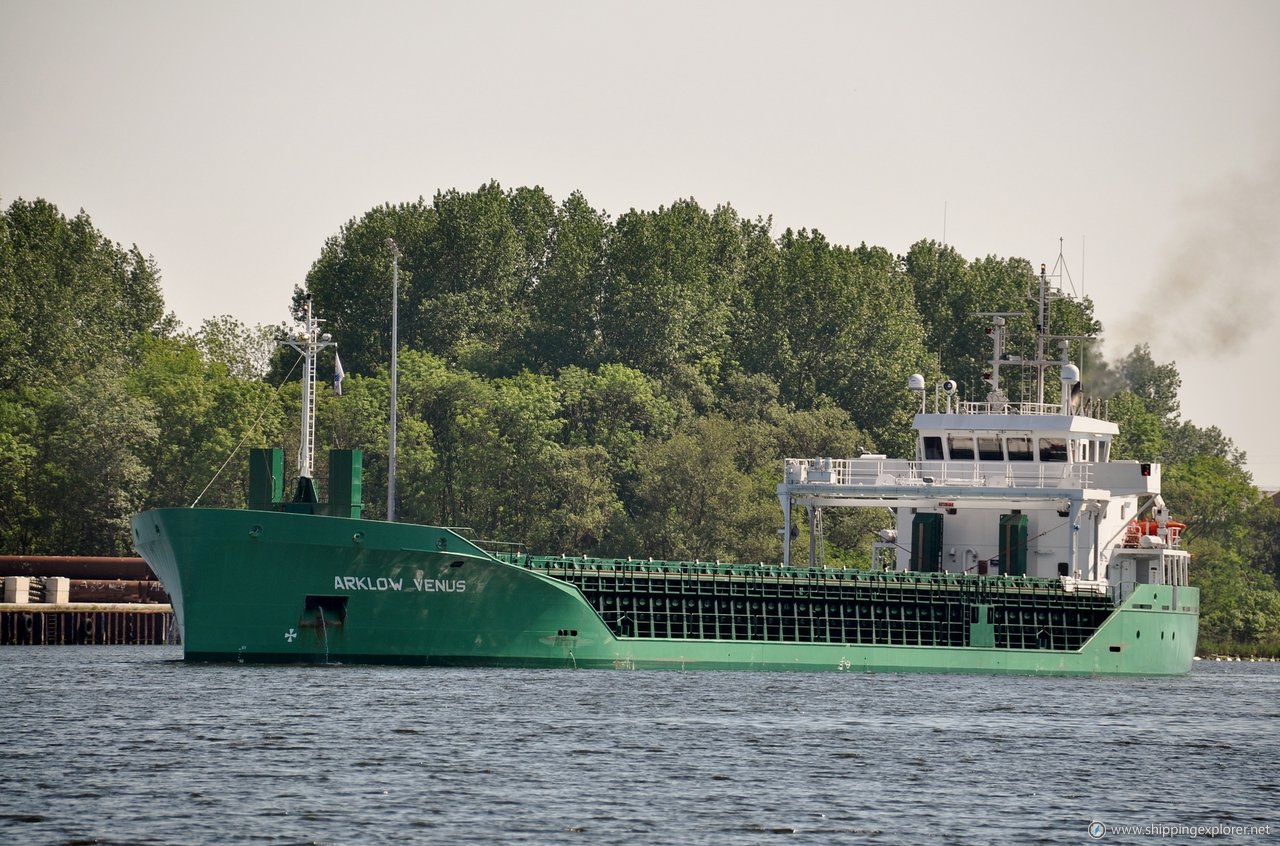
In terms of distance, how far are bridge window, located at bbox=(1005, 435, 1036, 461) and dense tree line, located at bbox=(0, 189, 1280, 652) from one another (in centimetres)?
3359

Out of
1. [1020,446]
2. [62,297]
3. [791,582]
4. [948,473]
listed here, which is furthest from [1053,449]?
[62,297]

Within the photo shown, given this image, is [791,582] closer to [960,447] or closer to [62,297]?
[960,447]

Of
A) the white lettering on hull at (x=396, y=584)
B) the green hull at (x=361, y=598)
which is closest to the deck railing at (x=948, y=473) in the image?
the green hull at (x=361, y=598)

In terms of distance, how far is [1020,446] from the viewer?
216ft

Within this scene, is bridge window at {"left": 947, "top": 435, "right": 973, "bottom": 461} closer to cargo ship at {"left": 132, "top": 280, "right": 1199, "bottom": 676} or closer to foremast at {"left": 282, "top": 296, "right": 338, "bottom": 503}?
cargo ship at {"left": 132, "top": 280, "right": 1199, "bottom": 676}

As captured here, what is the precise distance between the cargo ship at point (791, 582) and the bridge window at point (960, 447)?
0.07m

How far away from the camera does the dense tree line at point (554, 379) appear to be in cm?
10006

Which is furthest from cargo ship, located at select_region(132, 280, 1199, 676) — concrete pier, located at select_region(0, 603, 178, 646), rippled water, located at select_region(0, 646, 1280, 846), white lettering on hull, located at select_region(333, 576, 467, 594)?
concrete pier, located at select_region(0, 603, 178, 646)

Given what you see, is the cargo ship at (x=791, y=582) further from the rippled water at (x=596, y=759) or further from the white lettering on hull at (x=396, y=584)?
the rippled water at (x=596, y=759)

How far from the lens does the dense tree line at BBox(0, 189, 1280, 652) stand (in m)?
100

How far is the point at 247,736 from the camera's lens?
3994 cm

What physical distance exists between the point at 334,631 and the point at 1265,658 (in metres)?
71.8

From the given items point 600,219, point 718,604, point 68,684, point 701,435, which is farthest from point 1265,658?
point 68,684

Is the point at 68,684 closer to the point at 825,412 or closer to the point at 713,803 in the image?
the point at 713,803
